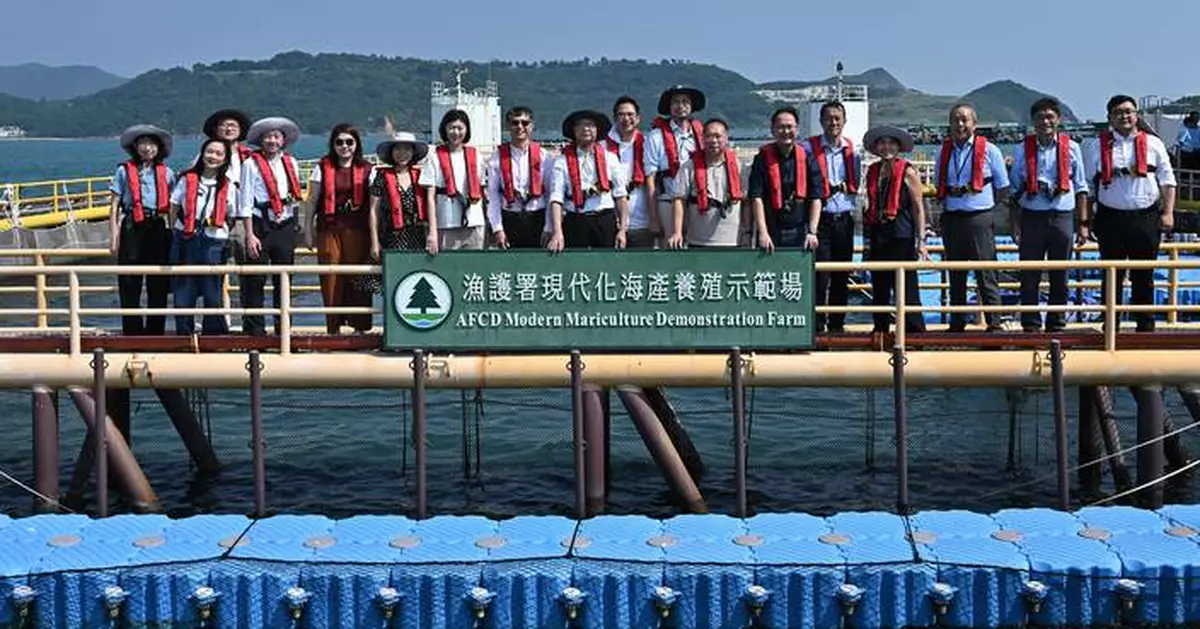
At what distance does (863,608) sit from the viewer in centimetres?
1121

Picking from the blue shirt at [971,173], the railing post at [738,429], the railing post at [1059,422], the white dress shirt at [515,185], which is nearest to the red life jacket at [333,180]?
the white dress shirt at [515,185]

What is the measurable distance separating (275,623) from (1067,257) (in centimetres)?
819

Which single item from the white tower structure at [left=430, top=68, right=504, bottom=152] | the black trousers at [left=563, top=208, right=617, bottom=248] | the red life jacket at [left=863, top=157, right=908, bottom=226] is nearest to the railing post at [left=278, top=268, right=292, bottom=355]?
the black trousers at [left=563, top=208, right=617, bottom=248]

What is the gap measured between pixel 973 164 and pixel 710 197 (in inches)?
97.1

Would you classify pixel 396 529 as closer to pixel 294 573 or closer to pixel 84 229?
pixel 294 573

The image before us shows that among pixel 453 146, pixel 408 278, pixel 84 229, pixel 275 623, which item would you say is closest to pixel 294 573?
pixel 275 623

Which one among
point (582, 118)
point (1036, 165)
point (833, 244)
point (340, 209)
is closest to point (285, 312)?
point (340, 209)

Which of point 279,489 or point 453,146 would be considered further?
point 279,489

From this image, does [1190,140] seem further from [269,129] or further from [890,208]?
[269,129]

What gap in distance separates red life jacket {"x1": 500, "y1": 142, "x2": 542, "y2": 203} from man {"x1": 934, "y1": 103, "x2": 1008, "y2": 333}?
3.70 m

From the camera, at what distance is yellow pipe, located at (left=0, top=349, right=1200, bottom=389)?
13898 millimetres

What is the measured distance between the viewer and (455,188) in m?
14.2

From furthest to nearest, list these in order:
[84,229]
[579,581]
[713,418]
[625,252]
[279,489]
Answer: [84,229], [713,418], [279,489], [625,252], [579,581]

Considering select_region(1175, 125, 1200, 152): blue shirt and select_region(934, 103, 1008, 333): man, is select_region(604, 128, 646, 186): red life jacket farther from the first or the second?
select_region(1175, 125, 1200, 152): blue shirt
